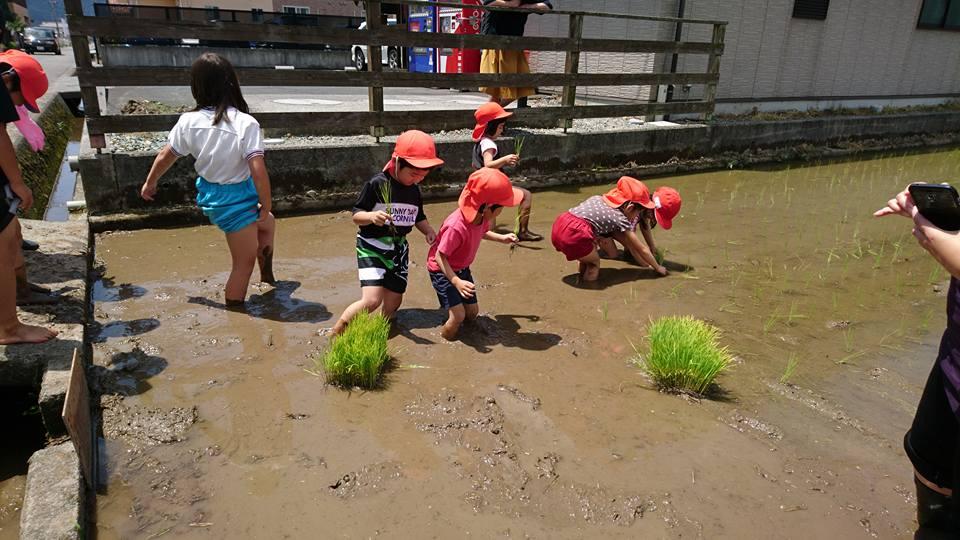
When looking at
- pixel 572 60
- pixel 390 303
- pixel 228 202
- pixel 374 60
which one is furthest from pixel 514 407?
pixel 572 60

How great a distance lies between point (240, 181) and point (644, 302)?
292cm

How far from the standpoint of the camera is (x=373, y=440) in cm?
289

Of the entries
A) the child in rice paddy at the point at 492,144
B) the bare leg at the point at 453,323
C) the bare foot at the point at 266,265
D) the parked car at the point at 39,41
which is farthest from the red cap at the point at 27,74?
the parked car at the point at 39,41

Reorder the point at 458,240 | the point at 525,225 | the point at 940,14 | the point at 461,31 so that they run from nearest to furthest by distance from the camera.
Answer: the point at 458,240 → the point at 525,225 → the point at 461,31 → the point at 940,14

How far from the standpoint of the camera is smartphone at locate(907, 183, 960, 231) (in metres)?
1.69

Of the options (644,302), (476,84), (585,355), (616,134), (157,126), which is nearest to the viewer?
(585,355)

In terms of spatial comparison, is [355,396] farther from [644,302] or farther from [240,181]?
[644,302]

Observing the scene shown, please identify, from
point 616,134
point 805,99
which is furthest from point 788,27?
point 616,134

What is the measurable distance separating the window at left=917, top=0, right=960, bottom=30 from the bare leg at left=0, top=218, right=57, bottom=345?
1680 cm

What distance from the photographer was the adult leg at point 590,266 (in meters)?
4.86

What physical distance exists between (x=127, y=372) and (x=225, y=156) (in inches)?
55.3

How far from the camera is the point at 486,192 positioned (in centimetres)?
359

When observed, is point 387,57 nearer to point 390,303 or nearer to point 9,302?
point 390,303

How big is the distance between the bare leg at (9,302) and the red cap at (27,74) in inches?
38.8
